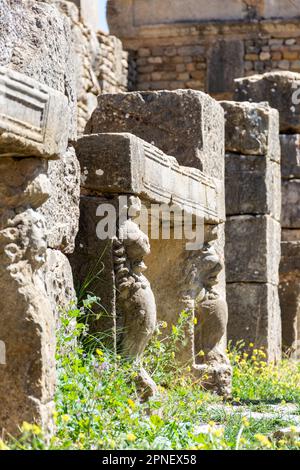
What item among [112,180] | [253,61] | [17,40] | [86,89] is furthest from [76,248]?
[253,61]

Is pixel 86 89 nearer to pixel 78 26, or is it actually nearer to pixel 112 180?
pixel 78 26

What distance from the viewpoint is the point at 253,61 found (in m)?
19.1

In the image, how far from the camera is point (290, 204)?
13.4 meters

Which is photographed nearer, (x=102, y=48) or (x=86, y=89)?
(x=86, y=89)

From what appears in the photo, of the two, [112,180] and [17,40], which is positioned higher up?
[17,40]

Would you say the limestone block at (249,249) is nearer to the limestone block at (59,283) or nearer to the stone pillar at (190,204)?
the stone pillar at (190,204)

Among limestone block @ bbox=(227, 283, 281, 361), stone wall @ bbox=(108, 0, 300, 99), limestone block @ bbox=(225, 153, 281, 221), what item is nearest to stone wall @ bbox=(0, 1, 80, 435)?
limestone block @ bbox=(227, 283, 281, 361)

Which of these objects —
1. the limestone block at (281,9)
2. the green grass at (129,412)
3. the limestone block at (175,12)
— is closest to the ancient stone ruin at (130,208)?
the green grass at (129,412)

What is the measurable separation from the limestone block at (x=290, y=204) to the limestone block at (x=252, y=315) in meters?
1.90

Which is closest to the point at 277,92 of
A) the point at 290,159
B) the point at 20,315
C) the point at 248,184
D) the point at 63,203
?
the point at 290,159

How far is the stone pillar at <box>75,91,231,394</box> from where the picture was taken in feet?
27.9

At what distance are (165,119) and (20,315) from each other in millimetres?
4195
